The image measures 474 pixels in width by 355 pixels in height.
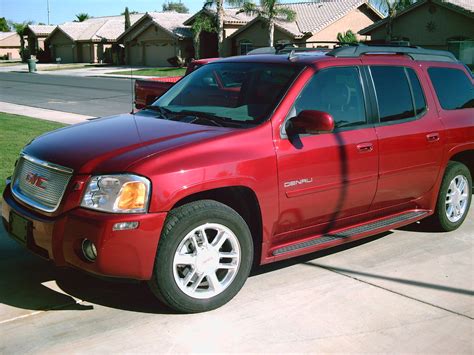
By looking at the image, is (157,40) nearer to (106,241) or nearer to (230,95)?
(230,95)

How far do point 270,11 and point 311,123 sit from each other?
1582 inches

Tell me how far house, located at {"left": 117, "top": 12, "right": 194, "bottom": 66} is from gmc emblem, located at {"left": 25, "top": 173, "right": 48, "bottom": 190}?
158 ft

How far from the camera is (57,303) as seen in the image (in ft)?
14.4

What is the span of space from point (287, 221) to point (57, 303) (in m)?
1.81

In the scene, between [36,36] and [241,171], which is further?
[36,36]

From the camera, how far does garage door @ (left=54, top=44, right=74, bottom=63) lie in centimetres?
6750

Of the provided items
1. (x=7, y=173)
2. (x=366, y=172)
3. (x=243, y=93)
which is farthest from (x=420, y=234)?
(x=7, y=173)

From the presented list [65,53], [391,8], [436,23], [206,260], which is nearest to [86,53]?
[65,53]

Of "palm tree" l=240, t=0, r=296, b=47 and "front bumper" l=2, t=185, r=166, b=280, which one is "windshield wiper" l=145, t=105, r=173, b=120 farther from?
"palm tree" l=240, t=0, r=296, b=47

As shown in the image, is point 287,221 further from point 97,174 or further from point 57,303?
point 57,303

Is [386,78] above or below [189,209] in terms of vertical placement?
above

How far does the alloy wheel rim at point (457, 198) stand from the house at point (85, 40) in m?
59.6

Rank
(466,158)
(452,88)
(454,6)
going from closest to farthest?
1. (452,88)
2. (466,158)
3. (454,6)

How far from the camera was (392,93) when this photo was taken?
550 cm
